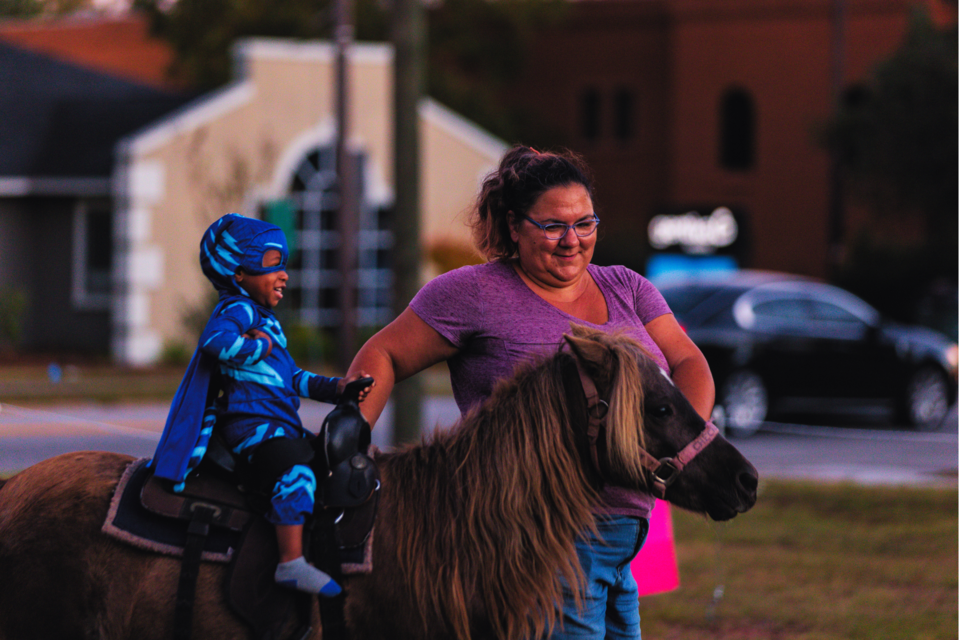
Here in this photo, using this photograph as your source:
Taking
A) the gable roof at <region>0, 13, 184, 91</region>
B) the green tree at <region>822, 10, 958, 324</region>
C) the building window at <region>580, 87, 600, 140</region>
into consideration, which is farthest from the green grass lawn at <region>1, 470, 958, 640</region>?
the gable roof at <region>0, 13, 184, 91</region>

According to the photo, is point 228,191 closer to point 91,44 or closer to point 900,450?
point 900,450

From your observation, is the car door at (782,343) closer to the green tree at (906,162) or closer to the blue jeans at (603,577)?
the blue jeans at (603,577)

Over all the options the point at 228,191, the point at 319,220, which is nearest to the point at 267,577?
the point at 228,191

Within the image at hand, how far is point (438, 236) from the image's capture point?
1057 inches

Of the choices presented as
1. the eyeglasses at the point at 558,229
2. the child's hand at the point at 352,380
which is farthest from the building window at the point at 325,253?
the child's hand at the point at 352,380

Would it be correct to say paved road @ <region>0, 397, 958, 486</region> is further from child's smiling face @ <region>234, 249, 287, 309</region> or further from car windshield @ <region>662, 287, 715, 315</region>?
child's smiling face @ <region>234, 249, 287, 309</region>

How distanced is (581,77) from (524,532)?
1484 inches

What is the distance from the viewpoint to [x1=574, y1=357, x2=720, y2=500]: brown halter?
10.5 ft

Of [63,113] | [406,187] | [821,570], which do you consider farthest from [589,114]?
[821,570]

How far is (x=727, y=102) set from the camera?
3762 cm

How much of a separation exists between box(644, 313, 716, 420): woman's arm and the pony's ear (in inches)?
18.6

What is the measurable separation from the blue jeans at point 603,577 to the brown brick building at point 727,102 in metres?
30.4

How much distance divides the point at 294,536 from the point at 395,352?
0.72 metres

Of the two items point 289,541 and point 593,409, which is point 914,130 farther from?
point 289,541
